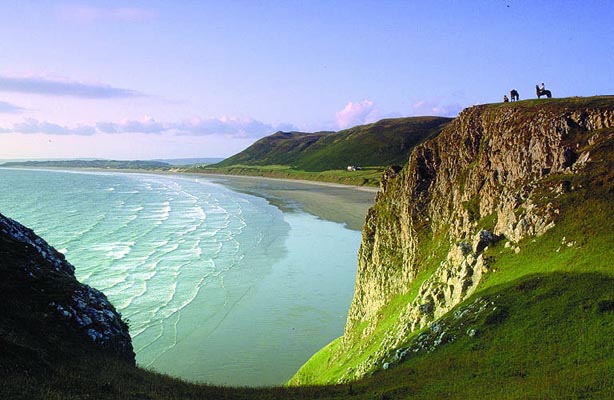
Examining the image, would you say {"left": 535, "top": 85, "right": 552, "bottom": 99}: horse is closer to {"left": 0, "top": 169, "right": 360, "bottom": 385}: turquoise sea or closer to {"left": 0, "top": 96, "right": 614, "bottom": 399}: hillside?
{"left": 0, "top": 96, "right": 614, "bottom": 399}: hillside

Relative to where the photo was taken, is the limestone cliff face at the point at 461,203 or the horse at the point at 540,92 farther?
the horse at the point at 540,92

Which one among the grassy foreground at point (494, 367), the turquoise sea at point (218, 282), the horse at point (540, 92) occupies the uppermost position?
the horse at point (540, 92)

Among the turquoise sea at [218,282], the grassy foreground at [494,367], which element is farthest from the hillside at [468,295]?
the turquoise sea at [218,282]

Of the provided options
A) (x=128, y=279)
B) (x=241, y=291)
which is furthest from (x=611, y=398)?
(x=128, y=279)

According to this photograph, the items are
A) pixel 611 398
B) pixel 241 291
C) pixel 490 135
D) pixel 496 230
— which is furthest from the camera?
pixel 241 291

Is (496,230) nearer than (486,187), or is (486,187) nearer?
(496,230)

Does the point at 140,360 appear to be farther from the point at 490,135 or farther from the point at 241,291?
the point at 490,135

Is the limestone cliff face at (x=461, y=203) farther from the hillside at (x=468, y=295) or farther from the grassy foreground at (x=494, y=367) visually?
the grassy foreground at (x=494, y=367)

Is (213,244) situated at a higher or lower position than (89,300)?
lower
